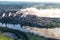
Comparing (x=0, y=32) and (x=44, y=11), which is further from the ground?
(x=44, y=11)

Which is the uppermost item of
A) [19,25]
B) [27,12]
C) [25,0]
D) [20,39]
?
[25,0]

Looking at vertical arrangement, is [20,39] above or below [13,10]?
below

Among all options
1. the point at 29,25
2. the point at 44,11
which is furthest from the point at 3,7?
the point at 44,11

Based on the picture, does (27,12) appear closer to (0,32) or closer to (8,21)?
(8,21)

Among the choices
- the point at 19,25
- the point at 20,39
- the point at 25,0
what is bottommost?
the point at 20,39

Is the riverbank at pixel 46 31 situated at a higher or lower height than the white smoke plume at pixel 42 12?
lower

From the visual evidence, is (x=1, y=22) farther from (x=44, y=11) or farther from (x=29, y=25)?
(x=44, y=11)

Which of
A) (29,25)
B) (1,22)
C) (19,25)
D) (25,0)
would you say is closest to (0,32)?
(1,22)

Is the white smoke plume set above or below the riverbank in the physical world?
above

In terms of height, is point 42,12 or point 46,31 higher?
point 42,12
